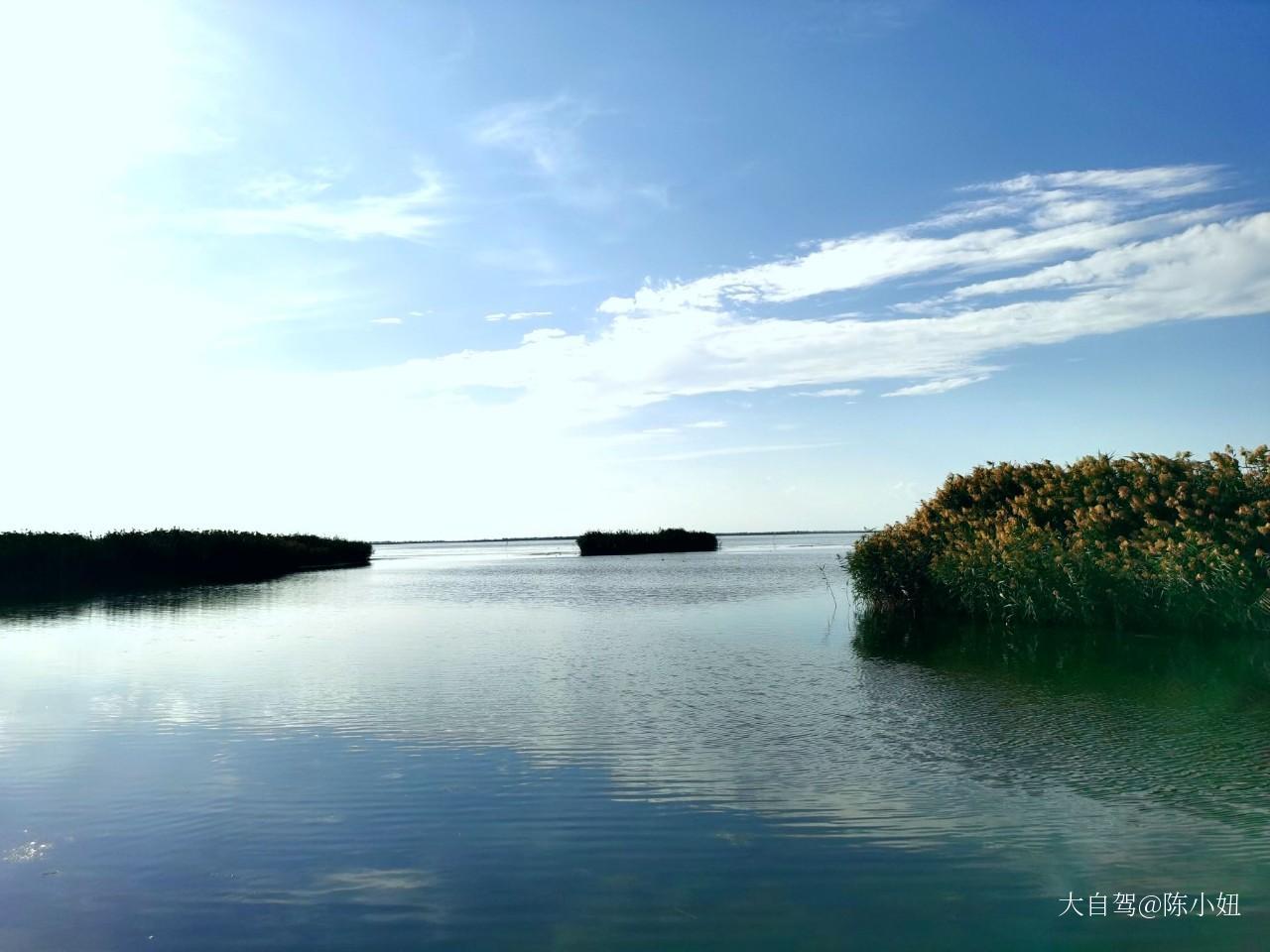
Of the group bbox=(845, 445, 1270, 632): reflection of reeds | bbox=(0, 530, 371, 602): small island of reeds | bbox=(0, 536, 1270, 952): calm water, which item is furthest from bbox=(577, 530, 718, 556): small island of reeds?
bbox=(0, 536, 1270, 952): calm water

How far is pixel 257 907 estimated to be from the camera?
20.3ft

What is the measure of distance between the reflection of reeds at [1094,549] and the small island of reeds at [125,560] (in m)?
33.0

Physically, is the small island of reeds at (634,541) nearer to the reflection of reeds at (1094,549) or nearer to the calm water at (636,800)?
the reflection of reeds at (1094,549)

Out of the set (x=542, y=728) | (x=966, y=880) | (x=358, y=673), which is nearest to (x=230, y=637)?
(x=358, y=673)

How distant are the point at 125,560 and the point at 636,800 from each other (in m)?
46.8

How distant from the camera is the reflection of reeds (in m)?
18.5

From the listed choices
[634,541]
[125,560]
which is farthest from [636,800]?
[634,541]

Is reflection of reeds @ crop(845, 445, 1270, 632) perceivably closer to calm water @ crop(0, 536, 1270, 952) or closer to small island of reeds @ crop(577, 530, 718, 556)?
calm water @ crop(0, 536, 1270, 952)

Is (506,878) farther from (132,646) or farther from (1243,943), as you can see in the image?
(132,646)

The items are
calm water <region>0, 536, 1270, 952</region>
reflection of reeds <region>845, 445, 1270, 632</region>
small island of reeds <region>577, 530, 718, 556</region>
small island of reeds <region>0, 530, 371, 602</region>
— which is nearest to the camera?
calm water <region>0, 536, 1270, 952</region>

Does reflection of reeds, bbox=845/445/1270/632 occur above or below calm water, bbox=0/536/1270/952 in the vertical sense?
above

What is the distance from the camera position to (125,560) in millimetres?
47875

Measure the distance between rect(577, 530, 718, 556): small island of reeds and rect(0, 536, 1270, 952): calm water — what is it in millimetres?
69953

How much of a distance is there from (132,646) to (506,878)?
17.5 m
